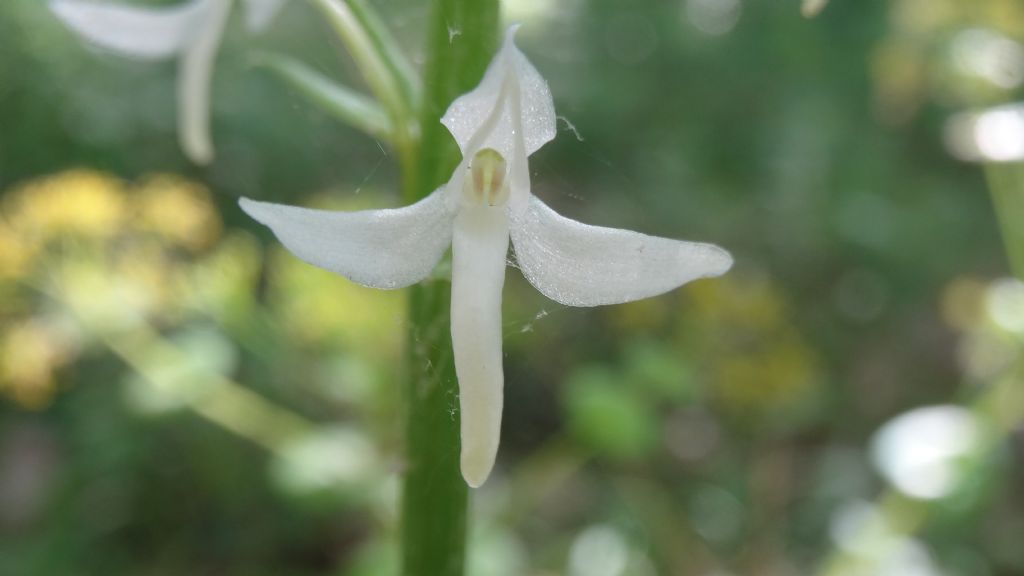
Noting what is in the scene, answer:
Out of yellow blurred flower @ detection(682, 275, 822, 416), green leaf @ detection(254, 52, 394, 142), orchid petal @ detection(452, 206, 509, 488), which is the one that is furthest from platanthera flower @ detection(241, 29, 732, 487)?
yellow blurred flower @ detection(682, 275, 822, 416)

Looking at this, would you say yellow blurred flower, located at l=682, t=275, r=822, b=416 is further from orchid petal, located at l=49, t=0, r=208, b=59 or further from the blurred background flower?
orchid petal, located at l=49, t=0, r=208, b=59

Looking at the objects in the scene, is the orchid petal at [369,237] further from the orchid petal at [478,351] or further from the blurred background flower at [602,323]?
the blurred background flower at [602,323]

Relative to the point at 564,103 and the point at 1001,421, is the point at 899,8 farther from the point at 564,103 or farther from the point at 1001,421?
the point at 1001,421

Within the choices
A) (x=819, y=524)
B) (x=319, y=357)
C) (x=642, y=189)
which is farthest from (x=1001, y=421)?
(x=319, y=357)

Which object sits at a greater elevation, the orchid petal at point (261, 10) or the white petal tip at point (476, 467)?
the orchid petal at point (261, 10)

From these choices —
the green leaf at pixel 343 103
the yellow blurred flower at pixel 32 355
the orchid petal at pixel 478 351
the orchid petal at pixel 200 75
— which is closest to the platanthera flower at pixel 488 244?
the orchid petal at pixel 478 351
